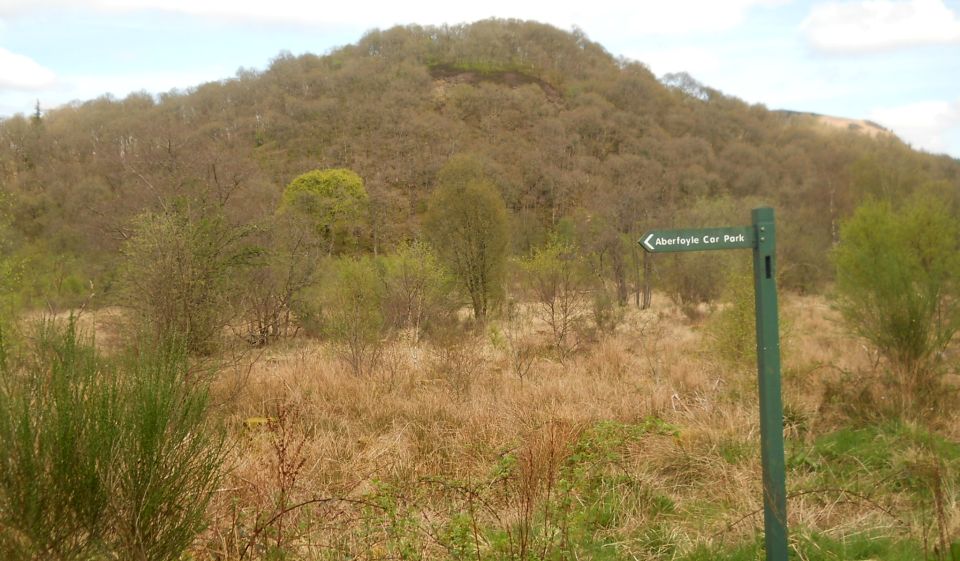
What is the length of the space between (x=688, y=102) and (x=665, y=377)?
87468mm

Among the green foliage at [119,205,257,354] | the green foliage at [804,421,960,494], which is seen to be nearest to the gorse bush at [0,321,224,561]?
the green foliage at [804,421,960,494]

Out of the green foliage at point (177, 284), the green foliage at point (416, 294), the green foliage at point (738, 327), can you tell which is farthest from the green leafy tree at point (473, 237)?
the green foliage at point (177, 284)

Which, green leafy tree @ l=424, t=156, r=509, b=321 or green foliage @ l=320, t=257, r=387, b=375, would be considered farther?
green leafy tree @ l=424, t=156, r=509, b=321

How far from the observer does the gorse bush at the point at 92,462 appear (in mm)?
2348

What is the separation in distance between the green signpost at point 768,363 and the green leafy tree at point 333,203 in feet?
89.5

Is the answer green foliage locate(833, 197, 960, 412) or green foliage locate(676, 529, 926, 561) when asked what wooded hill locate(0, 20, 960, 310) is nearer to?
green foliage locate(833, 197, 960, 412)

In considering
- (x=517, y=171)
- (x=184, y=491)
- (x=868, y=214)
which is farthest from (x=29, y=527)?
(x=517, y=171)

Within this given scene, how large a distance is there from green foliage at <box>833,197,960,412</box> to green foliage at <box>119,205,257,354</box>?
848 centimetres

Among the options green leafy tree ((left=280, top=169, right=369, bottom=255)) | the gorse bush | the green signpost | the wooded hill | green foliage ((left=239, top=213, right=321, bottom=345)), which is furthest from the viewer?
green leafy tree ((left=280, top=169, right=369, bottom=255))

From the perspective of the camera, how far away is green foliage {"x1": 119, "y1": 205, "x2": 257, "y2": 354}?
876 cm

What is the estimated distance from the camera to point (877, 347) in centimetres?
962

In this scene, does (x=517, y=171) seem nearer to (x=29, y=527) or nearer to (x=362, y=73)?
(x=362, y=73)

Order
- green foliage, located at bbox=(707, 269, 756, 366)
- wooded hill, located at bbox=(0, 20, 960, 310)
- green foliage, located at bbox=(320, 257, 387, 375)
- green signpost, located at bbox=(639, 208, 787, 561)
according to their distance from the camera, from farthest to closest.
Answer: wooded hill, located at bbox=(0, 20, 960, 310) < green foliage, located at bbox=(320, 257, 387, 375) < green foliage, located at bbox=(707, 269, 756, 366) < green signpost, located at bbox=(639, 208, 787, 561)

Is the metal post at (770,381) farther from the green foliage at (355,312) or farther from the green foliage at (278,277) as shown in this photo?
the green foliage at (278,277)
